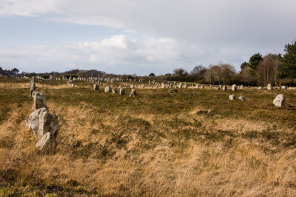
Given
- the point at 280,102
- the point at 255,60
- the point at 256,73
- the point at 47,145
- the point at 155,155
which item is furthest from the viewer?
the point at 255,60

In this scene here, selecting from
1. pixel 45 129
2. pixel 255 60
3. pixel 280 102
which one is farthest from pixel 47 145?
pixel 255 60

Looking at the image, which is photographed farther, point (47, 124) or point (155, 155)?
point (47, 124)

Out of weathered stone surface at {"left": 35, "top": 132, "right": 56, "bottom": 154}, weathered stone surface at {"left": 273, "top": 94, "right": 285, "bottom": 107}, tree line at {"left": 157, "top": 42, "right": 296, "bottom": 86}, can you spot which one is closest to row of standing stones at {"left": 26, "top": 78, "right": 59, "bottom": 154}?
weathered stone surface at {"left": 35, "top": 132, "right": 56, "bottom": 154}

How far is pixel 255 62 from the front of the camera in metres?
76.7

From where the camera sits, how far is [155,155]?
34.0ft

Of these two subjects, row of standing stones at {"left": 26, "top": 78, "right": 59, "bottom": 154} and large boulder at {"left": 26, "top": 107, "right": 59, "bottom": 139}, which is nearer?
row of standing stones at {"left": 26, "top": 78, "right": 59, "bottom": 154}

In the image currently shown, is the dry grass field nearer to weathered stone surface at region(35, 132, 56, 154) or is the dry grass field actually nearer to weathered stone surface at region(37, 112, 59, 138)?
weathered stone surface at region(35, 132, 56, 154)

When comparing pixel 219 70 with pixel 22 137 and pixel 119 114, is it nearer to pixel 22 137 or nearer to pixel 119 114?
pixel 119 114

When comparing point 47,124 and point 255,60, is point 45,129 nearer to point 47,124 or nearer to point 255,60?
point 47,124

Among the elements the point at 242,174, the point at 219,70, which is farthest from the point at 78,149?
the point at 219,70

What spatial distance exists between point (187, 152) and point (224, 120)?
21.3 feet

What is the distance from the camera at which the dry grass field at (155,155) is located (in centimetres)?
688

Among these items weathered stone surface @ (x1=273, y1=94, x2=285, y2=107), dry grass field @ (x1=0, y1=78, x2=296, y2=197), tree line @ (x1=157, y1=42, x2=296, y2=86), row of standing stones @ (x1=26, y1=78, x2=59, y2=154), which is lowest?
dry grass field @ (x1=0, y1=78, x2=296, y2=197)

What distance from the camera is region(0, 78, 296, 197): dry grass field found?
6875mm
